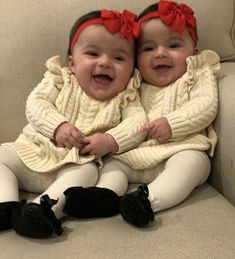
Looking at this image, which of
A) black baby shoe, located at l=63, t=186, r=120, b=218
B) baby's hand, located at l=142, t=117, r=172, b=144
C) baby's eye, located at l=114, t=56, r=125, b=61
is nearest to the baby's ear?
baby's eye, located at l=114, t=56, r=125, b=61

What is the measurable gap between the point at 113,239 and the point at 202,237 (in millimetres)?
164

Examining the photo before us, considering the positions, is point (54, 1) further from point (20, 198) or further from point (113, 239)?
point (113, 239)

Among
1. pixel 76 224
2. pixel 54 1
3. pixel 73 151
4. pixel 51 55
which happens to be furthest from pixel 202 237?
pixel 54 1

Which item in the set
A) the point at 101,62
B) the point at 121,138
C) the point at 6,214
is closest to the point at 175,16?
the point at 101,62

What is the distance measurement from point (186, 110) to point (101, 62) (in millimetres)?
239

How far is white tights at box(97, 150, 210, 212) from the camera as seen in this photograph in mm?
943

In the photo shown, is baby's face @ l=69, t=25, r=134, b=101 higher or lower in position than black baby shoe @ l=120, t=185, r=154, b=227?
higher

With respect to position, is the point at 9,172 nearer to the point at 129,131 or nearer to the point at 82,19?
the point at 129,131

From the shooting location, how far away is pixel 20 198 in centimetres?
103

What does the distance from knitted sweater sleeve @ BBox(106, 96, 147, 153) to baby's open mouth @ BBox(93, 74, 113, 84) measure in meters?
0.09

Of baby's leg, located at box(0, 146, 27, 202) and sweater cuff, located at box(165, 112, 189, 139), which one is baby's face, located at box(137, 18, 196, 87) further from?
baby's leg, located at box(0, 146, 27, 202)

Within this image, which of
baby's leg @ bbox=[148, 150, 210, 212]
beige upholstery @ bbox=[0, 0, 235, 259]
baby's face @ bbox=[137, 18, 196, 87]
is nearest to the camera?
beige upholstery @ bbox=[0, 0, 235, 259]

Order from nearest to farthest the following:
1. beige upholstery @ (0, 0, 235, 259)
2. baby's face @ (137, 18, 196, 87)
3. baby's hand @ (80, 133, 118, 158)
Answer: beige upholstery @ (0, 0, 235, 259) < baby's hand @ (80, 133, 118, 158) < baby's face @ (137, 18, 196, 87)

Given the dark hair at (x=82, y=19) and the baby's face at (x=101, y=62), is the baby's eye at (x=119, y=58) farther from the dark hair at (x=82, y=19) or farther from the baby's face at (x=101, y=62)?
the dark hair at (x=82, y=19)
